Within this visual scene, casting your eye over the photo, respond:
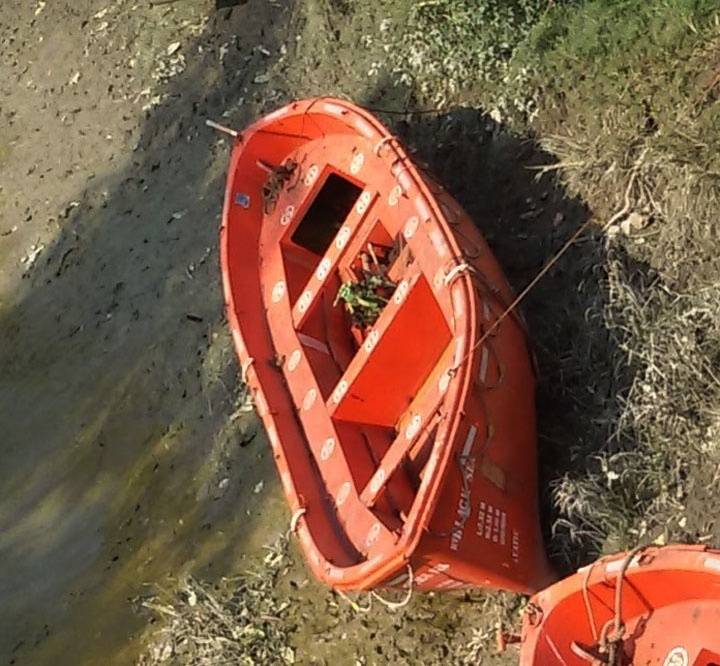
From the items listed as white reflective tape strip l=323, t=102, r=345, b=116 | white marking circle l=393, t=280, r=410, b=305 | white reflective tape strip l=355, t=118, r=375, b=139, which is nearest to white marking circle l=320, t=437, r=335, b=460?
white marking circle l=393, t=280, r=410, b=305

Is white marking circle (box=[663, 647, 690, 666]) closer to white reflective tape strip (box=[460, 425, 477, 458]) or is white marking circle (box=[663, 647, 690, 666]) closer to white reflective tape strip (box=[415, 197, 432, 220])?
white reflective tape strip (box=[460, 425, 477, 458])

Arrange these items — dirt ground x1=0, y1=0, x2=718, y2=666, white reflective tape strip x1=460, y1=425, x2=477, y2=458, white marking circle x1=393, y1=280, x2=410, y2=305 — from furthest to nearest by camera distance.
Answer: dirt ground x1=0, y1=0, x2=718, y2=666 → white marking circle x1=393, y1=280, x2=410, y2=305 → white reflective tape strip x1=460, y1=425, x2=477, y2=458

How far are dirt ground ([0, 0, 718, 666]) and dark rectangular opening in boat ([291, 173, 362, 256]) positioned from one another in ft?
1.61

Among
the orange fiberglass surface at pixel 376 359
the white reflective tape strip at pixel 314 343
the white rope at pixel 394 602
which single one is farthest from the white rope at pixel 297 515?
the white reflective tape strip at pixel 314 343

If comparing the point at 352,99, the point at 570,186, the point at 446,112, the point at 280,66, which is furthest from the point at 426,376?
the point at 280,66

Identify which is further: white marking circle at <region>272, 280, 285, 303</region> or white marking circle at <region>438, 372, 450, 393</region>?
white marking circle at <region>272, 280, 285, 303</region>

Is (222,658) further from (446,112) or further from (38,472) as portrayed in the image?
(446,112)

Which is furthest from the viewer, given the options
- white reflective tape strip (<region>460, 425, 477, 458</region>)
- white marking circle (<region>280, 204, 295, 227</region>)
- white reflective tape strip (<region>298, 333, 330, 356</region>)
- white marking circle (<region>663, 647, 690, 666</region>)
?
white marking circle (<region>280, 204, 295, 227</region>)

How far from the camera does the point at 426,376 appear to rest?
5.82 meters

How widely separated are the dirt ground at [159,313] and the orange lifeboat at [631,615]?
25.8 inches

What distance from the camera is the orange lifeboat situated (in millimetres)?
4168

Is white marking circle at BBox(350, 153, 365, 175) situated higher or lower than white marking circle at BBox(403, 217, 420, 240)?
higher

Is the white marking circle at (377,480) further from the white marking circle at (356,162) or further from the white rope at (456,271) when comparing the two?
the white marking circle at (356,162)

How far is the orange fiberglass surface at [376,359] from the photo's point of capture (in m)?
4.89
